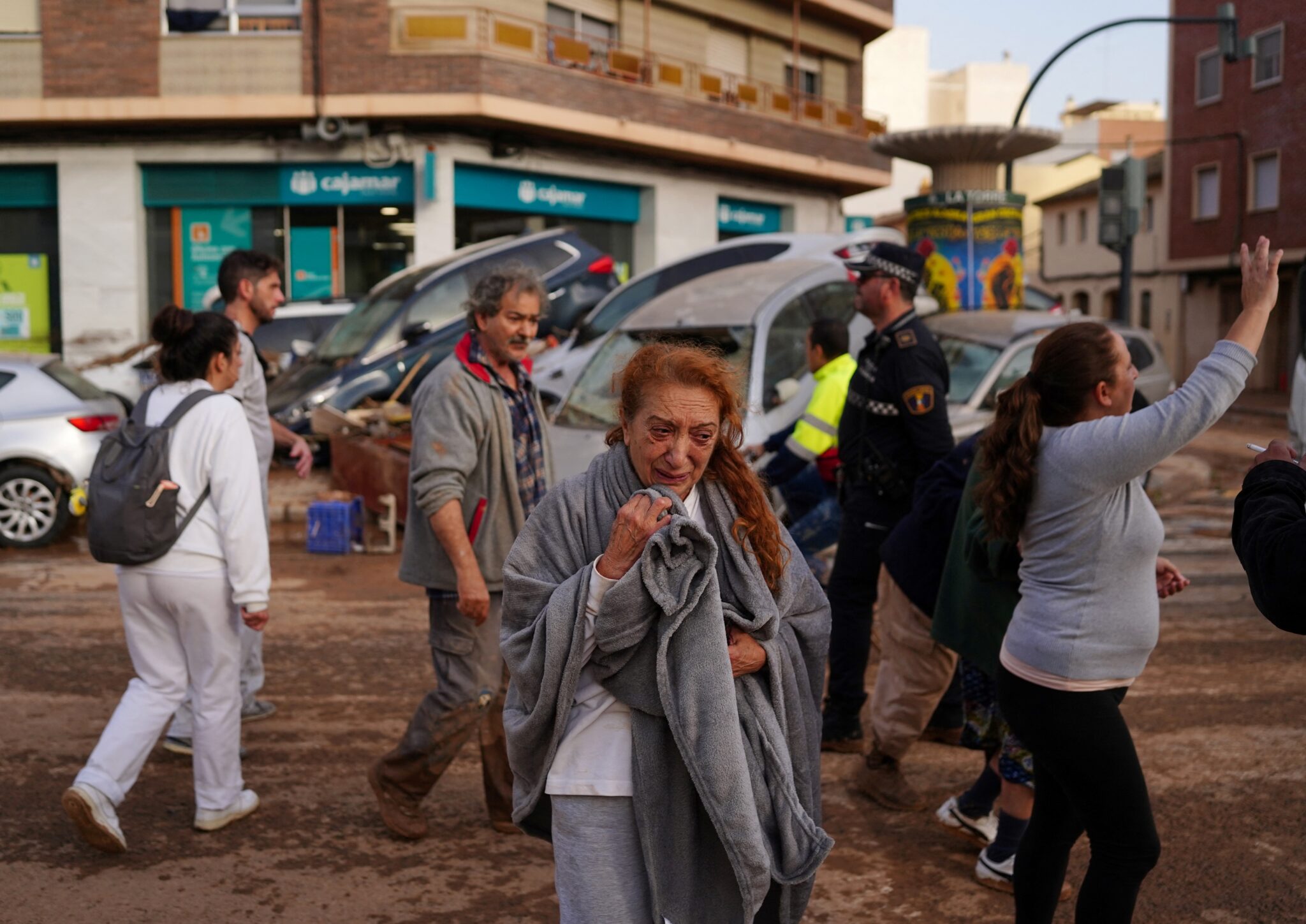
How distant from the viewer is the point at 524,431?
4738mm

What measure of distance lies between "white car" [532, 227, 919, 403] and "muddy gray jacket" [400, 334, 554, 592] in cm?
784

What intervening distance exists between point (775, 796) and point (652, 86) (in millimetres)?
23097

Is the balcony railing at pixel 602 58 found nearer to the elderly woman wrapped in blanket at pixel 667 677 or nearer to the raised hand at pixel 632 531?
the elderly woman wrapped in blanket at pixel 667 677

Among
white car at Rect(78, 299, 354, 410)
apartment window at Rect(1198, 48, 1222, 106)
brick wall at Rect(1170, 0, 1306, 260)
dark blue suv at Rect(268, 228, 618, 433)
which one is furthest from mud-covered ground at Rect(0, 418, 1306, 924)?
apartment window at Rect(1198, 48, 1222, 106)

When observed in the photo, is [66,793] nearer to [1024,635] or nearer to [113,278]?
[1024,635]

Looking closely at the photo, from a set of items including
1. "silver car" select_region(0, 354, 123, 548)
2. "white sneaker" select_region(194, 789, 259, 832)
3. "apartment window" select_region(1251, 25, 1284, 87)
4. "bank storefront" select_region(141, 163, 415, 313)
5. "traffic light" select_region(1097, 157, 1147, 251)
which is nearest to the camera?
"white sneaker" select_region(194, 789, 259, 832)

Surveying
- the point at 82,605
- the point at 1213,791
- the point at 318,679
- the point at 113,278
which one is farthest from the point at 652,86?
the point at 1213,791

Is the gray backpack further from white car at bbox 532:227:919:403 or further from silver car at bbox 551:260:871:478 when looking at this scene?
white car at bbox 532:227:919:403

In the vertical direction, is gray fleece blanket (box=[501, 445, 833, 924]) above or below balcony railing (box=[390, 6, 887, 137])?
below

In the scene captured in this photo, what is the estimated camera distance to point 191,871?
442 centimetres

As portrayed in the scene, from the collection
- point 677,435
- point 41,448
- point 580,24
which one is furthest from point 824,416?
point 580,24

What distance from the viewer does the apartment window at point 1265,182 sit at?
1437 inches

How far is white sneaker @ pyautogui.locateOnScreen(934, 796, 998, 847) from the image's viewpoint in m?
4.56

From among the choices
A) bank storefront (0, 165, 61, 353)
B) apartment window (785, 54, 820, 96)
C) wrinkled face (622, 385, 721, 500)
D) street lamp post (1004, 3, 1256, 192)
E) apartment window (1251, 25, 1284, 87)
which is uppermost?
apartment window (1251, 25, 1284, 87)
